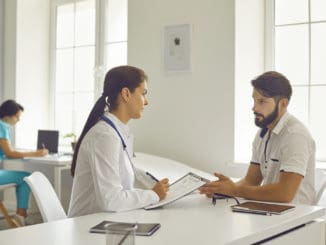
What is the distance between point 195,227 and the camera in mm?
1694

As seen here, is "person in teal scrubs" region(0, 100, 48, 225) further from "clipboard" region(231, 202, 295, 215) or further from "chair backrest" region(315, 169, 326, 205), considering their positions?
"clipboard" region(231, 202, 295, 215)

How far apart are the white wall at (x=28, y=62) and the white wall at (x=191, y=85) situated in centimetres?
174

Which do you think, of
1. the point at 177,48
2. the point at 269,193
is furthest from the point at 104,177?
the point at 177,48

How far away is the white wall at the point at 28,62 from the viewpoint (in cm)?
580

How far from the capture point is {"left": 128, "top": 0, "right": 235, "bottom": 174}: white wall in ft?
13.2

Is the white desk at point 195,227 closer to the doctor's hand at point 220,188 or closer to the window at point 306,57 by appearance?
the doctor's hand at point 220,188

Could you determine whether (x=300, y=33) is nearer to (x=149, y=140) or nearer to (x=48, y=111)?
(x=149, y=140)

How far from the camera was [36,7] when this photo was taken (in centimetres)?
595

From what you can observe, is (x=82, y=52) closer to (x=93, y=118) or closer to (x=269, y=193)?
(x=93, y=118)

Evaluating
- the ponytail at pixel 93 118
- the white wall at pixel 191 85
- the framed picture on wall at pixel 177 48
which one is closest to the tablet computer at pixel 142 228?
the ponytail at pixel 93 118

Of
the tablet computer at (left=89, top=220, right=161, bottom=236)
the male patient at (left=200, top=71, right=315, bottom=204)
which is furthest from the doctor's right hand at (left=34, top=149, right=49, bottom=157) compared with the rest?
the tablet computer at (left=89, top=220, right=161, bottom=236)

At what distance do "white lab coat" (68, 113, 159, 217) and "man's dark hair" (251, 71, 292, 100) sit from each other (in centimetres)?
79

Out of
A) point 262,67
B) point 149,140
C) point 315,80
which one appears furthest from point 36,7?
point 315,80

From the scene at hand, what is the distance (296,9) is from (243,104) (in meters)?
0.83
